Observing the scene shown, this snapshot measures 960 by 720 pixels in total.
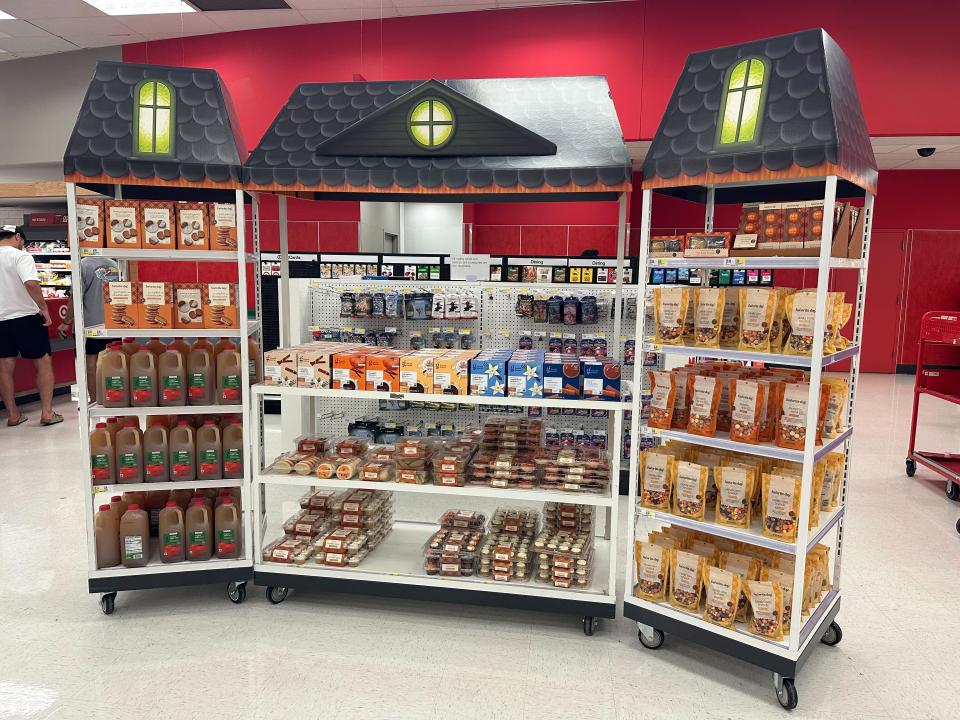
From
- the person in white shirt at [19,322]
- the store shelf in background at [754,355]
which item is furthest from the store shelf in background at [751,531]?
the person in white shirt at [19,322]

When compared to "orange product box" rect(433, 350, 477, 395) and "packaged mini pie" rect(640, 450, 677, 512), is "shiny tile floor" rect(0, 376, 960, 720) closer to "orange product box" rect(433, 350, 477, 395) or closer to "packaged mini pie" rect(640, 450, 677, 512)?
"packaged mini pie" rect(640, 450, 677, 512)

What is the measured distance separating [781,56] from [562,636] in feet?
9.18

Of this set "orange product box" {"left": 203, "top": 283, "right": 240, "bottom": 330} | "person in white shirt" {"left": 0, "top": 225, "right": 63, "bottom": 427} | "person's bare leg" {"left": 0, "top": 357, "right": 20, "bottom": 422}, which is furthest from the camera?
"person's bare leg" {"left": 0, "top": 357, "right": 20, "bottom": 422}

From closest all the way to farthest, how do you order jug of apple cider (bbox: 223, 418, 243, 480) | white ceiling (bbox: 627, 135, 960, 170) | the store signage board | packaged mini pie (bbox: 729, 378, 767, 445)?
packaged mini pie (bbox: 729, 378, 767, 445), jug of apple cider (bbox: 223, 418, 243, 480), the store signage board, white ceiling (bbox: 627, 135, 960, 170)

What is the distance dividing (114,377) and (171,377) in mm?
A: 269

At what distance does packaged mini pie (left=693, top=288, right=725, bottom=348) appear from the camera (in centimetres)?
292

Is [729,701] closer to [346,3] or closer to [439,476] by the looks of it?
[439,476]

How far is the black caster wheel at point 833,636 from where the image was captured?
3.25m

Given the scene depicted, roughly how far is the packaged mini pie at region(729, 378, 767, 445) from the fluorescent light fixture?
8.35 metres

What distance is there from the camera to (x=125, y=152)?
324cm

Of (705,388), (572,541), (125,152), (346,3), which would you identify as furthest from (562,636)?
(346,3)

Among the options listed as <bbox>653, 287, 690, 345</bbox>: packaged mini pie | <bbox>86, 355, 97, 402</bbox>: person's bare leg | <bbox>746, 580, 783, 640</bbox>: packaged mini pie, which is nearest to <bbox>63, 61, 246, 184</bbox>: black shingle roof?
<bbox>86, 355, 97, 402</bbox>: person's bare leg

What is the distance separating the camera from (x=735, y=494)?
2885 millimetres

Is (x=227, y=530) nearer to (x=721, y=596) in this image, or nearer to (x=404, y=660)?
(x=404, y=660)
